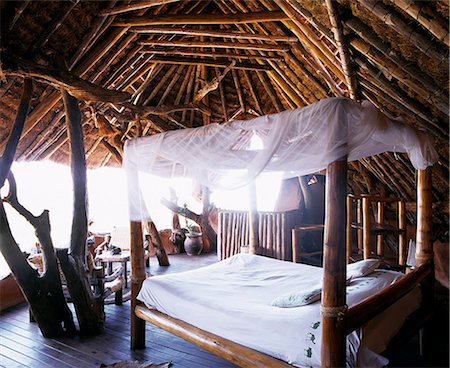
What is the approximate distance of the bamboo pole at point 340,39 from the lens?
8.93ft

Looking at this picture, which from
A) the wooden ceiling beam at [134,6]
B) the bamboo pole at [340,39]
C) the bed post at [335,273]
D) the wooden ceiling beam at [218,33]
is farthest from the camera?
the wooden ceiling beam at [218,33]

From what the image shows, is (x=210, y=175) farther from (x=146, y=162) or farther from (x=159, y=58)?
(x=159, y=58)

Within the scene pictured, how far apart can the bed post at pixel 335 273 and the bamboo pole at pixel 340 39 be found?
50.9 inches

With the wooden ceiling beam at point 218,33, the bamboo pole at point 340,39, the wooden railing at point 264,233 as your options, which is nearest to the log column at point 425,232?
the bamboo pole at point 340,39

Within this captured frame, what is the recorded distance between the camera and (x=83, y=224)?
12.8 feet

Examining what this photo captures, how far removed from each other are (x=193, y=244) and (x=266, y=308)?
512 centimetres

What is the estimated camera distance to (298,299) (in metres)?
2.58

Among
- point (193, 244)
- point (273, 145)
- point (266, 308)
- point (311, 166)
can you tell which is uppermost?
point (273, 145)

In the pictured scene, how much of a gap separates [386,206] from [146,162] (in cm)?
437

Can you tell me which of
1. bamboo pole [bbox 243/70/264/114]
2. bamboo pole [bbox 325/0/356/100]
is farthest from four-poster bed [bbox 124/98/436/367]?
bamboo pole [bbox 243/70/264/114]

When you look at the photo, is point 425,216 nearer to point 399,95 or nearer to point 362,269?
point 362,269

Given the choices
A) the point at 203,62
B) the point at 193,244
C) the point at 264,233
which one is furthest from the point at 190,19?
the point at 193,244

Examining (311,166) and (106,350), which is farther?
(106,350)

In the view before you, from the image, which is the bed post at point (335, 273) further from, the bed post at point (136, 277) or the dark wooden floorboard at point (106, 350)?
the bed post at point (136, 277)
